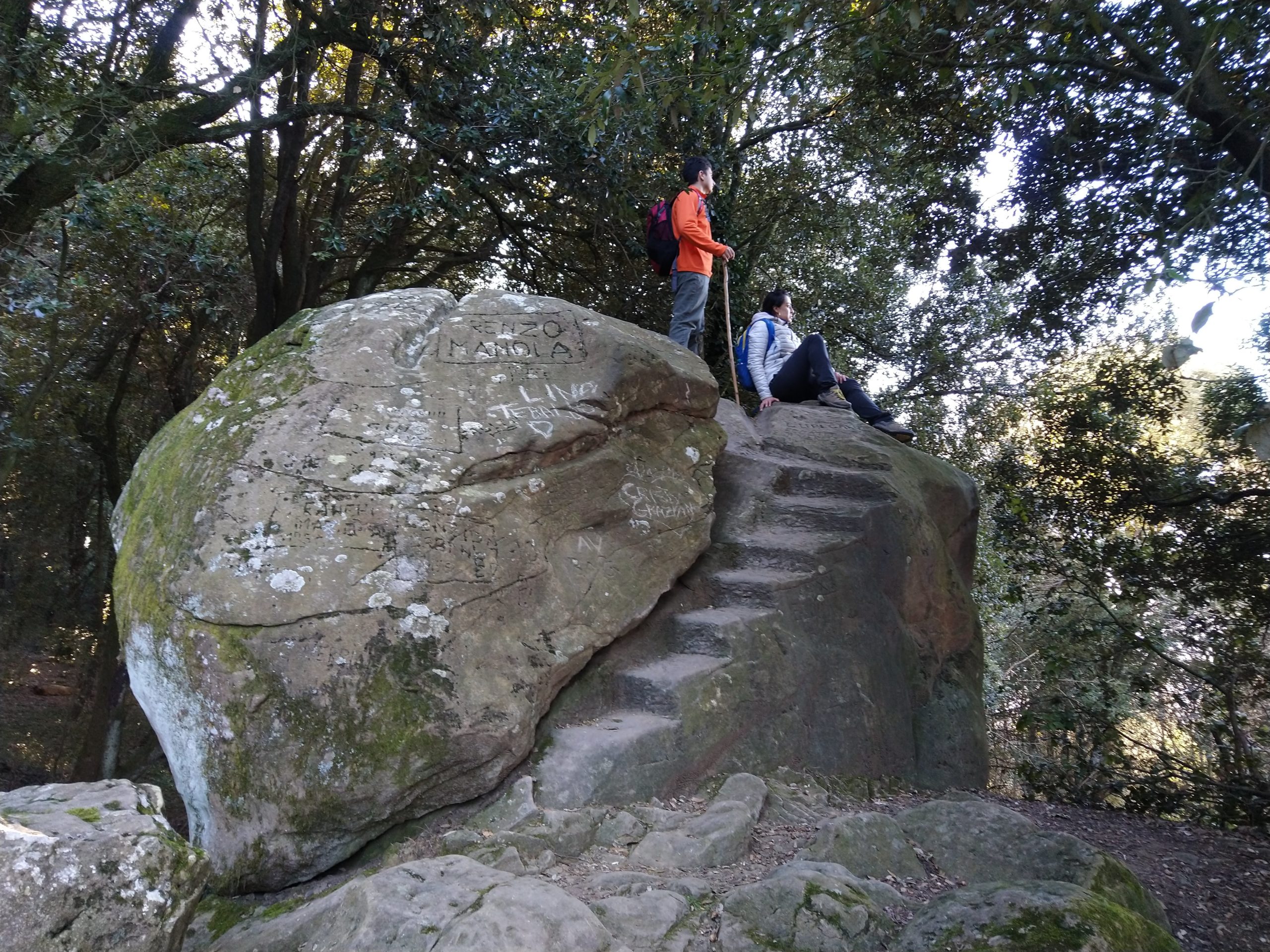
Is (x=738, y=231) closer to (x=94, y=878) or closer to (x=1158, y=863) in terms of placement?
(x=1158, y=863)

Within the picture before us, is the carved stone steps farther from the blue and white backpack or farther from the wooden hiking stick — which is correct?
the blue and white backpack

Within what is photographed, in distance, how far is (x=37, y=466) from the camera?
11.2 m

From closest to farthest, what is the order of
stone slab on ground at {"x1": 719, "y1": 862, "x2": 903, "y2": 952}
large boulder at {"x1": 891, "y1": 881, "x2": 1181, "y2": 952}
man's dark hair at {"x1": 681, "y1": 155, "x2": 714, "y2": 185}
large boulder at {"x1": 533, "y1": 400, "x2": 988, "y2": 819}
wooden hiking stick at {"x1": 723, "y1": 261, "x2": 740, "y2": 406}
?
large boulder at {"x1": 891, "y1": 881, "x2": 1181, "y2": 952}, stone slab on ground at {"x1": 719, "y1": 862, "x2": 903, "y2": 952}, large boulder at {"x1": 533, "y1": 400, "x2": 988, "y2": 819}, man's dark hair at {"x1": 681, "y1": 155, "x2": 714, "y2": 185}, wooden hiking stick at {"x1": 723, "y1": 261, "x2": 740, "y2": 406}

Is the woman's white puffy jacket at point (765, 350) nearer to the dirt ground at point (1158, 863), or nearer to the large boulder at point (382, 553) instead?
the large boulder at point (382, 553)

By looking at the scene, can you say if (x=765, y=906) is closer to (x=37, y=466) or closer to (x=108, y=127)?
(x=108, y=127)

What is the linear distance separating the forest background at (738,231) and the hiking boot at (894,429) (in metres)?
1.82

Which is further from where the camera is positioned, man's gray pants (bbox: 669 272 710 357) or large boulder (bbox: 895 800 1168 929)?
man's gray pants (bbox: 669 272 710 357)

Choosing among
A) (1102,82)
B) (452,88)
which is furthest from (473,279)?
(1102,82)

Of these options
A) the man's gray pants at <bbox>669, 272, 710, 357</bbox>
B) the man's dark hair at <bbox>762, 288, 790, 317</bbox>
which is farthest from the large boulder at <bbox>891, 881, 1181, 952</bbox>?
the man's dark hair at <bbox>762, 288, 790, 317</bbox>

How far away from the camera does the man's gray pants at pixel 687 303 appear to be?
7.43 m

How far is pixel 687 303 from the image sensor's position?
744 cm

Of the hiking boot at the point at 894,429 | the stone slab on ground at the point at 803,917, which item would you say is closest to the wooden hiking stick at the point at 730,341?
the hiking boot at the point at 894,429

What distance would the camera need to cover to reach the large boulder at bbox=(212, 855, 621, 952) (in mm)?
3109

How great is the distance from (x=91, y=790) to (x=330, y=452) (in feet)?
6.13
